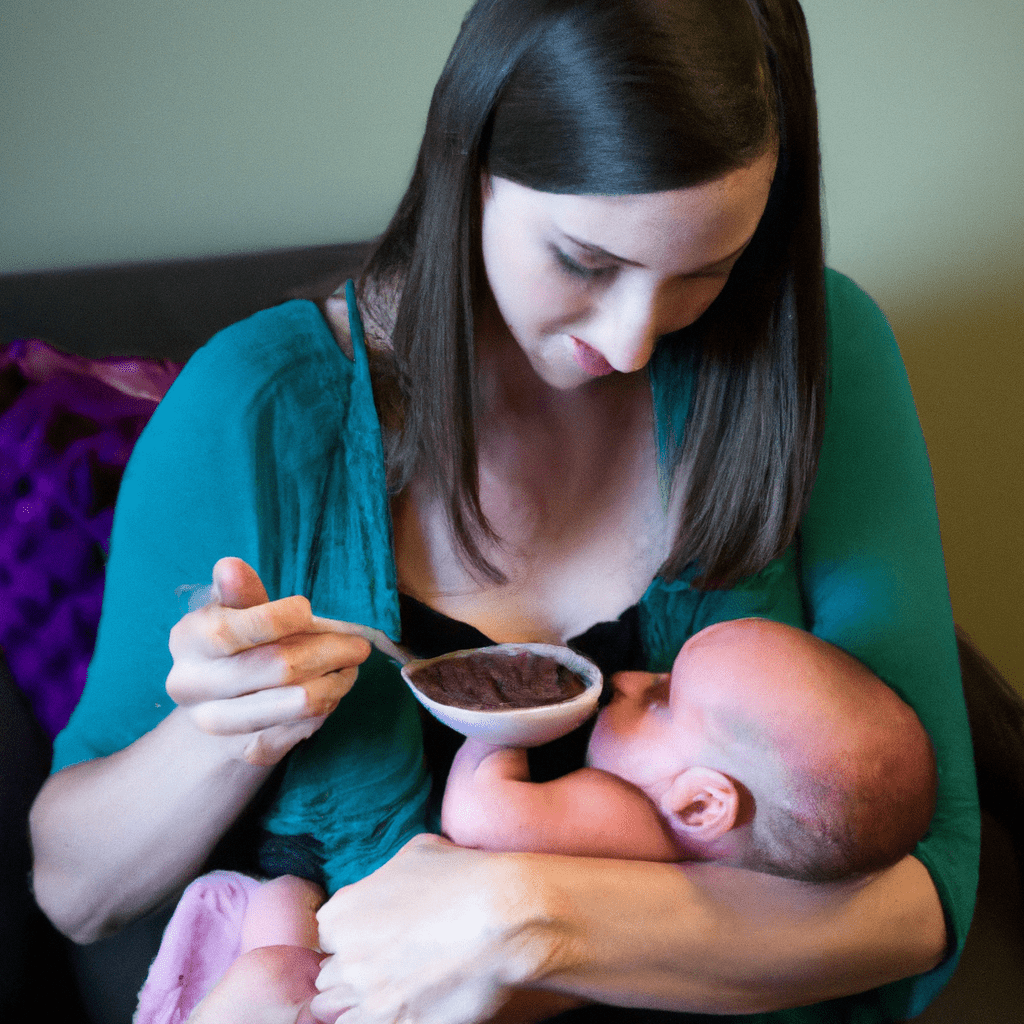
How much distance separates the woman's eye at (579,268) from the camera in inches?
29.3

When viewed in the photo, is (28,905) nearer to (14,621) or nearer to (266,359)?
(14,621)

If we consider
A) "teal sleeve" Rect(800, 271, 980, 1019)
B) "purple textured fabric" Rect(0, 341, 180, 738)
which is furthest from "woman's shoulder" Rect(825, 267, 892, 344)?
"purple textured fabric" Rect(0, 341, 180, 738)

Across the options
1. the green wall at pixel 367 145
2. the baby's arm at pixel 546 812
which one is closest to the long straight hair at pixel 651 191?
the baby's arm at pixel 546 812

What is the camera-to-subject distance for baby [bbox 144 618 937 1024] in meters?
0.79

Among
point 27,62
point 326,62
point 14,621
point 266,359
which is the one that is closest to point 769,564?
point 266,359

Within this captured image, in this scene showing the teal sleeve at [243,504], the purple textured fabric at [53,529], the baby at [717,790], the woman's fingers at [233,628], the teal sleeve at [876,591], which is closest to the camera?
the woman's fingers at [233,628]

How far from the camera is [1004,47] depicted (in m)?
1.53

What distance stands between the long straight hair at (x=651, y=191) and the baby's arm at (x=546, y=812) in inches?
8.9

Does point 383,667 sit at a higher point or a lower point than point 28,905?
higher

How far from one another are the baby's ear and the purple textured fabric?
722 mm

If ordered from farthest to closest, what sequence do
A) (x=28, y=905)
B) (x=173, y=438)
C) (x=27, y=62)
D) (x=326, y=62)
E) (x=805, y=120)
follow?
1. (x=326, y=62)
2. (x=27, y=62)
3. (x=28, y=905)
4. (x=173, y=438)
5. (x=805, y=120)

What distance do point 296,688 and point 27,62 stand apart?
1096 millimetres

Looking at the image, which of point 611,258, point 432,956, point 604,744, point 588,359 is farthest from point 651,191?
point 432,956

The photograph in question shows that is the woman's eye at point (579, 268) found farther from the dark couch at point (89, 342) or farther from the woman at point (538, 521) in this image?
the dark couch at point (89, 342)
